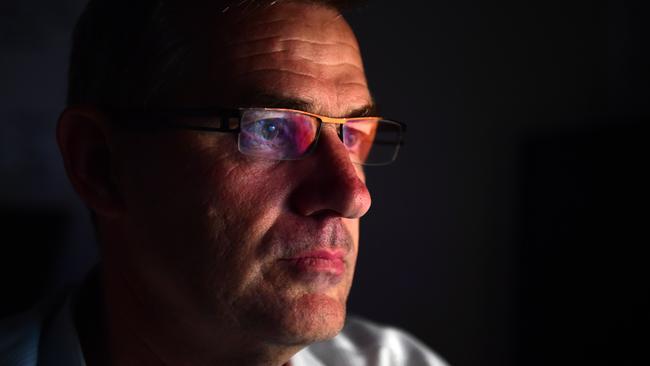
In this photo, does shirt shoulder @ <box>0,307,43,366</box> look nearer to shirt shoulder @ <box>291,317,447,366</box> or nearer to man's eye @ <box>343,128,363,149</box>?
shirt shoulder @ <box>291,317,447,366</box>

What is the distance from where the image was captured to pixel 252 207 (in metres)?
1.03

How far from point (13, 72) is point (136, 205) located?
640 mm

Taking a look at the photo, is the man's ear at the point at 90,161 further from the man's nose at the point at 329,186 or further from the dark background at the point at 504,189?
the dark background at the point at 504,189

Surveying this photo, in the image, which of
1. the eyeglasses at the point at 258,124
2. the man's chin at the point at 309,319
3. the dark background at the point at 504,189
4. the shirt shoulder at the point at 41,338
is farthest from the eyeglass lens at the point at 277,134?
the dark background at the point at 504,189

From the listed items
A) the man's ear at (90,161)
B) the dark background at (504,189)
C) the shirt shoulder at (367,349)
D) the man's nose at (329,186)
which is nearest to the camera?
the man's nose at (329,186)

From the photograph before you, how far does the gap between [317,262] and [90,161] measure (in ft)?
1.53

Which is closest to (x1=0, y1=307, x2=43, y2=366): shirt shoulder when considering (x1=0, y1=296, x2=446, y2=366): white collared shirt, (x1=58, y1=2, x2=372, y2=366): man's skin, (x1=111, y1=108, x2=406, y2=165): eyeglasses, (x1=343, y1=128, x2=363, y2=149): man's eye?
(x1=0, y1=296, x2=446, y2=366): white collared shirt

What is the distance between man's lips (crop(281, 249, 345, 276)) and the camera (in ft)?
3.38

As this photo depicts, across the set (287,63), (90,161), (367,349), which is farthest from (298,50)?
(367,349)

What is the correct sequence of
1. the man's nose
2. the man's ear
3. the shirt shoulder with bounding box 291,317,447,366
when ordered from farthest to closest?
1. the shirt shoulder with bounding box 291,317,447,366
2. the man's ear
3. the man's nose

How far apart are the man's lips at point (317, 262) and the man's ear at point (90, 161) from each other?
36 cm

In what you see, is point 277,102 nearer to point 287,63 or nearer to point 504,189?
point 287,63

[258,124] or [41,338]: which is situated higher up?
[258,124]

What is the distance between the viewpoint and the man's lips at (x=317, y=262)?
1.03m
